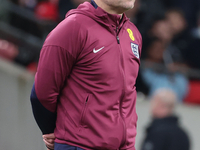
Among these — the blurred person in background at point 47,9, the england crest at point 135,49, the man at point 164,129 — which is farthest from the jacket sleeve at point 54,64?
the blurred person in background at point 47,9

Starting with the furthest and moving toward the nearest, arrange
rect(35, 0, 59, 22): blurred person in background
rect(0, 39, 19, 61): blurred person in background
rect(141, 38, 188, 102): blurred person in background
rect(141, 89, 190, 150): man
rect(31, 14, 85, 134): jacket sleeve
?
1. rect(35, 0, 59, 22): blurred person in background
2. rect(0, 39, 19, 61): blurred person in background
3. rect(141, 38, 188, 102): blurred person in background
4. rect(141, 89, 190, 150): man
5. rect(31, 14, 85, 134): jacket sleeve

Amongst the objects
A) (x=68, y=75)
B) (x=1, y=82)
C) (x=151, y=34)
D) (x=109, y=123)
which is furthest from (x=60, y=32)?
(x=1, y=82)

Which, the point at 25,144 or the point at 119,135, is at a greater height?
the point at 119,135

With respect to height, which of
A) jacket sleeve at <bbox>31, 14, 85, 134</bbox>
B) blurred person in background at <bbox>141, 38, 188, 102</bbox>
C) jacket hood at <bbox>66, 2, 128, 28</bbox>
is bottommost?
blurred person in background at <bbox>141, 38, 188, 102</bbox>

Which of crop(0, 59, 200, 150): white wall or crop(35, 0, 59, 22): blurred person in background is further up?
crop(35, 0, 59, 22): blurred person in background

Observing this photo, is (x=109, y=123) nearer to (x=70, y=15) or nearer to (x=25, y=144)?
(x=70, y=15)

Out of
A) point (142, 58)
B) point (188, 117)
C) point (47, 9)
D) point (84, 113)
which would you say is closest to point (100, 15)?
point (84, 113)

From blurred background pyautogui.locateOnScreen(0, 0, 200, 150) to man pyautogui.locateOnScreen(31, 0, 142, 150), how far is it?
131 inches

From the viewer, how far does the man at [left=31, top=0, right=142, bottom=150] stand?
8.13ft

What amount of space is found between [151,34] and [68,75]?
371 cm

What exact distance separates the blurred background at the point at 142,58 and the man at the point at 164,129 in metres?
0.70

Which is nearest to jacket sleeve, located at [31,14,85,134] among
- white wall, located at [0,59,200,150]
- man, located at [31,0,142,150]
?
man, located at [31,0,142,150]

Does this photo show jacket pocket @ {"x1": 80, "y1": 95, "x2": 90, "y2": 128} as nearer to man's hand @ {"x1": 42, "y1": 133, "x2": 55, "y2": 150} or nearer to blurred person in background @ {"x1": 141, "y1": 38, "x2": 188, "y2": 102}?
man's hand @ {"x1": 42, "y1": 133, "x2": 55, "y2": 150}

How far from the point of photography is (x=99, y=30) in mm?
2533
